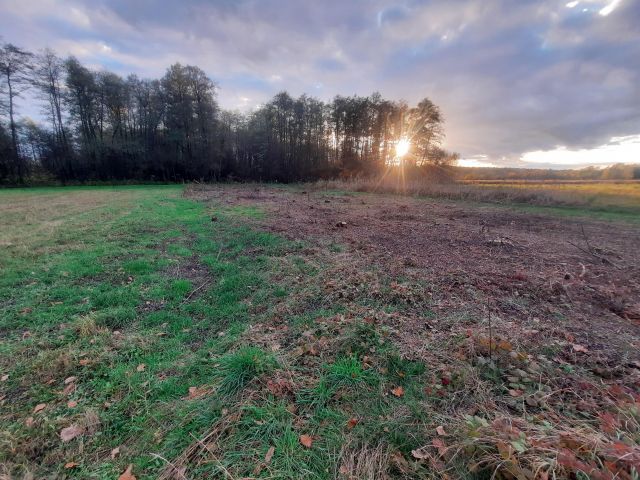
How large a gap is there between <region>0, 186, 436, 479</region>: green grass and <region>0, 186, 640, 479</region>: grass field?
1 cm

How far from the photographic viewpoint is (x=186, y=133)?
105 ft

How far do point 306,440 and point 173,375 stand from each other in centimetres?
152

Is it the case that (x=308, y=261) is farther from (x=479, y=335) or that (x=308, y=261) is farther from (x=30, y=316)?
(x=30, y=316)

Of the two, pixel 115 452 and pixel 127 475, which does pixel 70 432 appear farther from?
pixel 127 475

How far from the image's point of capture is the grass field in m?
1.74

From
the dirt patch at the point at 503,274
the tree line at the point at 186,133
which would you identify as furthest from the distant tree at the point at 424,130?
the dirt patch at the point at 503,274

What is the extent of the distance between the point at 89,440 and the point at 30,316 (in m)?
2.67

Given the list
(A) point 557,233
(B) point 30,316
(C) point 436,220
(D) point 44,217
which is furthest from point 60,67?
(A) point 557,233

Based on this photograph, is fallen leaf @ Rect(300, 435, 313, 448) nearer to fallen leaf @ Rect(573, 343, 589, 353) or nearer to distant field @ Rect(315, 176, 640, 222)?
fallen leaf @ Rect(573, 343, 589, 353)

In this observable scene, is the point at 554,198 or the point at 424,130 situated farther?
the point at 424,130

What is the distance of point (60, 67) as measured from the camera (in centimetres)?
2708

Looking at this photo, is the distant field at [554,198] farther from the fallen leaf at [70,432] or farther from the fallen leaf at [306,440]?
the fallen leaf at [70,432]

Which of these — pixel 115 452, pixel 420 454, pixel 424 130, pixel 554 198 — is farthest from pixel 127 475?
pixel 424 130

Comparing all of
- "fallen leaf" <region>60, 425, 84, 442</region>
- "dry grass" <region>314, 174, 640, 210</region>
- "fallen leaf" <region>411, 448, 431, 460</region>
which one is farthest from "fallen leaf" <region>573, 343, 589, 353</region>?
"dry grass" <region>314, 174, 640, 210</region>
